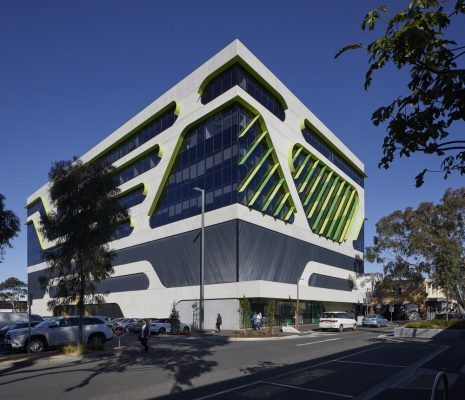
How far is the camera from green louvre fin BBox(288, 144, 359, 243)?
51.7 m

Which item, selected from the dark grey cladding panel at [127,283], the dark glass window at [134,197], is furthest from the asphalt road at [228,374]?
the dark glass window at [134,197]

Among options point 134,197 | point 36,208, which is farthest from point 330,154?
point 36,208

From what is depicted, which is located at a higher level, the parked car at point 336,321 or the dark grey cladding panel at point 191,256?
the dark grey cladding panel at point 191,256

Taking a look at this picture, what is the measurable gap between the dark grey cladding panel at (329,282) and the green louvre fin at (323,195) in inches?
196

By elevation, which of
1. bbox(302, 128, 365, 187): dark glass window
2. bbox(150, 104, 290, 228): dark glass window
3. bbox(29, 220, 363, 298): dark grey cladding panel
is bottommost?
bbox(29, 220, 363, 298): dark grey cladding panel

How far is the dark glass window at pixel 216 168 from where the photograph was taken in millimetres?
41688

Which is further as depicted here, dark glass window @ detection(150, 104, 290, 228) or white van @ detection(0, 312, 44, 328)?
dark glass window @ detection(150, 104, 290, 228)

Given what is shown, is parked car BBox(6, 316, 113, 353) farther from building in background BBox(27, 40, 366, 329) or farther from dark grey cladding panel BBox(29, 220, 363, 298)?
dark grey cladding panel BBox(29, 220, 363, 298)

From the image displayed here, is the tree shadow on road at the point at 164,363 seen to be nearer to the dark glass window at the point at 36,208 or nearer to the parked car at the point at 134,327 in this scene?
the parked car at the point at 134,327

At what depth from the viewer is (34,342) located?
21.6m

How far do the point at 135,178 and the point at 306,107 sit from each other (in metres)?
21.8

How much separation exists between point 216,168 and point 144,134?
638 inches

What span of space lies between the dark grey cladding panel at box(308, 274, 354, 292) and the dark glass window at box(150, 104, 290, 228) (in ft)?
32.7

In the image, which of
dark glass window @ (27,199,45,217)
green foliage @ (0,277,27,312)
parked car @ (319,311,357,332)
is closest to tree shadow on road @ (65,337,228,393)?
parked car @ (319,311,357,332)
